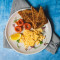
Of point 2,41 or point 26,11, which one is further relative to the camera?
point 2,41

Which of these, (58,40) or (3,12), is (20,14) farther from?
(58,40)

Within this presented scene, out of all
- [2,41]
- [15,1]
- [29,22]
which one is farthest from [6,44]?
[15,1]

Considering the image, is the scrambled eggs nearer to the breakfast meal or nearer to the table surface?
the breakfast meal

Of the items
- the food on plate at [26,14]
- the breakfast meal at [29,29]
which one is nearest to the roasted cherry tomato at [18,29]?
the breakfast meal at [29,29]

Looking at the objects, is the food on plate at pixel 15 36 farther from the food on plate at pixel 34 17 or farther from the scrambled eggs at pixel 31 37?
the food on plate at pixel 34 17

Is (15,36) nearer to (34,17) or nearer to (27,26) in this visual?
(27,26)

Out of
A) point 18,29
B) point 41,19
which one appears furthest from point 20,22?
point 41,19

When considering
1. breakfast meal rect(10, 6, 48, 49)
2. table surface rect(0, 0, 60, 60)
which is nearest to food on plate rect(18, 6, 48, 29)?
breakfast meal rect(10, 6, 48, 49)

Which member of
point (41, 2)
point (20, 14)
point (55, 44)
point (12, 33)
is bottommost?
point (55, 44)
